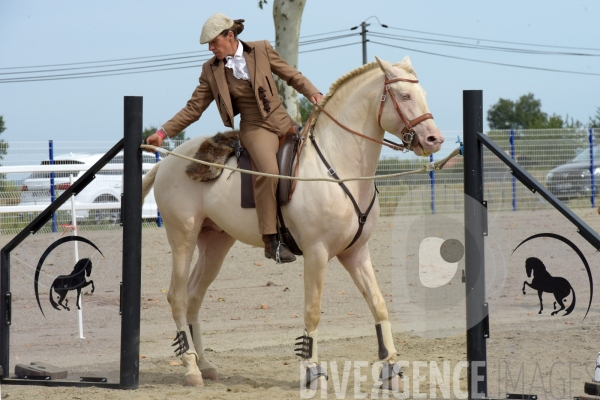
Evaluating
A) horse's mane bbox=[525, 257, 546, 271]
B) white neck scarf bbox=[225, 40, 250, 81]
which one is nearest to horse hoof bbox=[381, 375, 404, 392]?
horse's mane bbox=[525, 257, 546, 271]

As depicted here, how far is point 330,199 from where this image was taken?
19.1 ft

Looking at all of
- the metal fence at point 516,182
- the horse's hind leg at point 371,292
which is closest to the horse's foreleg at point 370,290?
the horse's hind leg at point 371,292

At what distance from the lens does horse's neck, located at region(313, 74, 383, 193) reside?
5969mm

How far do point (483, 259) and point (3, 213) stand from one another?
39.2 feet

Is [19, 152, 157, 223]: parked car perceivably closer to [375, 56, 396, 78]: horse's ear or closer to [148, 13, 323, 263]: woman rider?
[148, 13, 323, 263]: woman rider

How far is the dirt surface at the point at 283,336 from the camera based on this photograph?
585 cm

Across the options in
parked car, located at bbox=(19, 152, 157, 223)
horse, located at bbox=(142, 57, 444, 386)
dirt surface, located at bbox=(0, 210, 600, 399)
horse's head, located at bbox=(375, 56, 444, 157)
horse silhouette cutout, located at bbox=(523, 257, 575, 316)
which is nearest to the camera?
horse silhouette cutout, located at bbox=(523, 257, 575, 316)

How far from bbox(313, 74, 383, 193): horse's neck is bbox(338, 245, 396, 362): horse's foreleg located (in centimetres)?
55

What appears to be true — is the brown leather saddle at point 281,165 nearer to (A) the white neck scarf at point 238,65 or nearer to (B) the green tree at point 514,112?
(A) the white neck scarf at point 238,65

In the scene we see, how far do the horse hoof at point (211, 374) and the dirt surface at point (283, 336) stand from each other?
9cm

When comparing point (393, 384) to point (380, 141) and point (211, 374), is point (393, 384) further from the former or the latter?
→ point (380, 141)

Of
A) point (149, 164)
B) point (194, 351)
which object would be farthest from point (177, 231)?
point (149, 164)

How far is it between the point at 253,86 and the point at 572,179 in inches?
653

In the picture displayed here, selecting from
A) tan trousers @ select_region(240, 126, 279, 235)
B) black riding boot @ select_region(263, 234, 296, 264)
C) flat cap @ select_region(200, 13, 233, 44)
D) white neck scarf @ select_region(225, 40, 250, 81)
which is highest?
flat cap @ select_region(200, 13, 233, 44)
